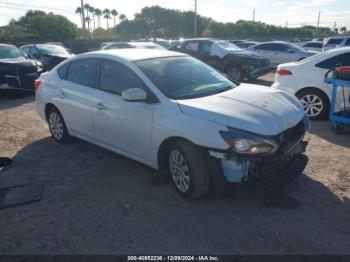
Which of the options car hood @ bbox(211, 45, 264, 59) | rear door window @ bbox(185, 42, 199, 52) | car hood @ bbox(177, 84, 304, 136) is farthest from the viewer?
rear door window @ bbox(185, 42, 199, 52)

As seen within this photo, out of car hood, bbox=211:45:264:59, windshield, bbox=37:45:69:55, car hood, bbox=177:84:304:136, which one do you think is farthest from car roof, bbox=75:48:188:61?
windshield, bbox=37:45:69:55

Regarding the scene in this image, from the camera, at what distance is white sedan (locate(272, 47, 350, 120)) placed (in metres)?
6.88

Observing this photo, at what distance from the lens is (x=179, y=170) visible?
388 centimetres

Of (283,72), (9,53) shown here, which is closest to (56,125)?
(283,72)

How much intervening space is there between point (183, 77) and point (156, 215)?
1864mm

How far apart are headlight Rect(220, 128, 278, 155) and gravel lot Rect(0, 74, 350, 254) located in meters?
0.68

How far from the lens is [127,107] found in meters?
4.32

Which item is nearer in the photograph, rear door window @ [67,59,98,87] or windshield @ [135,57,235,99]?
windshield @ [135,57,235,99]

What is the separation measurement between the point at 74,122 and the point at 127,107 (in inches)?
59.6

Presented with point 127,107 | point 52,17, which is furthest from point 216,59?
point 52,17

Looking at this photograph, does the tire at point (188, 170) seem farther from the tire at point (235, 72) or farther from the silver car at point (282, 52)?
the silver car at point (282, 52)

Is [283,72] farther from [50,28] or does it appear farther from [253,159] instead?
[50,28]

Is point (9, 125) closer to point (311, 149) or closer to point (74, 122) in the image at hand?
point (74, 122)

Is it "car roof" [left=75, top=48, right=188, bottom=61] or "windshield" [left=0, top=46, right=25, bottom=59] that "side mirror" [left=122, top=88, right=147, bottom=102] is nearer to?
"car roof" [left=75, top=48, right=188, bottom=61]
